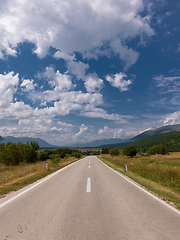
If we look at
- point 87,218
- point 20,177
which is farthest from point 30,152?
point 87,218

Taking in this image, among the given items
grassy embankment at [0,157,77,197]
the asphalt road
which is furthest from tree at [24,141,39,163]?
the asphalt road

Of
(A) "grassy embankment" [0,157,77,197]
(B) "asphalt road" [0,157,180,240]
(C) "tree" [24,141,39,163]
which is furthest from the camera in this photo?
(C) "tree" [24,141,39,163]

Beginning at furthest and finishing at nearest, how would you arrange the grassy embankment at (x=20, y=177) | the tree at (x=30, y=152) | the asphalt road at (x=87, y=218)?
the tree at (x=30, y=152), the grassy embankment at (x=20, y=177), the asphalt road at (x=87, y=218)

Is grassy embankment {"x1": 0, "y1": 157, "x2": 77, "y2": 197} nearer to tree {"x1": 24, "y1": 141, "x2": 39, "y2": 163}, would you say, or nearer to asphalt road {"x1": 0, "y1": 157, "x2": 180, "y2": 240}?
asphalt road {"x1": 0, "y1": 157, "x2": 180, "y2": 240}

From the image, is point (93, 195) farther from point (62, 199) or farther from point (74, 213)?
point (74, 213)

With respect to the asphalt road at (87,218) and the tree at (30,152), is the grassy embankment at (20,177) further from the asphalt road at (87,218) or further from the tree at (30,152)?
the tree at (30,152)

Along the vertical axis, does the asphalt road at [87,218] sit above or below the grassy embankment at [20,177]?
above

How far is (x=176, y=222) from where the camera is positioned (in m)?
4.03

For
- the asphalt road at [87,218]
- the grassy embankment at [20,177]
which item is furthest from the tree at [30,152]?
the asphalt road at [87,218]

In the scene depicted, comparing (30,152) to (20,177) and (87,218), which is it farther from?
(87,218)

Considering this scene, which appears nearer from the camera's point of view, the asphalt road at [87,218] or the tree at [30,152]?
the asphalt road at [87,218]

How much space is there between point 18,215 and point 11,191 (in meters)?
3.59

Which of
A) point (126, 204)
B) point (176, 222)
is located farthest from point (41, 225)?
point (176, 222)

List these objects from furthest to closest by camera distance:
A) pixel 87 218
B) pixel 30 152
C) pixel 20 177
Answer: pixel 30 152
pixel 20 177
pixel 87 218
